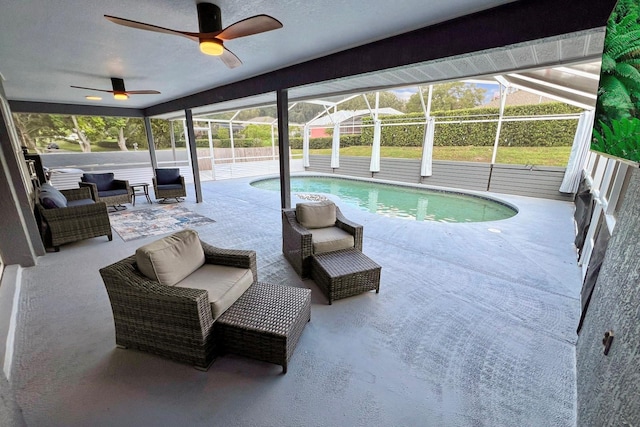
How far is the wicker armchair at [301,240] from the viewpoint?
2755 millimetres

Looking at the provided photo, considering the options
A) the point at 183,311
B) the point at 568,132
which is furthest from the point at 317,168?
the point at 183,311

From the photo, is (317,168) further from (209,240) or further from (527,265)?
(527,265)

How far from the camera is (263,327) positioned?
5.65ft

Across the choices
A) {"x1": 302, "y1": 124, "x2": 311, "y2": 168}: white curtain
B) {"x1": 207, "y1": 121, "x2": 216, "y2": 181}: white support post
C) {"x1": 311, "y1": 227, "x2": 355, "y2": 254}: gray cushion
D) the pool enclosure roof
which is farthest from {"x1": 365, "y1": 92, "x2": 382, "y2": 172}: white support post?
{"x1": 311, "y1": 227, "x2": 355, "y2": 254}: gray cushion

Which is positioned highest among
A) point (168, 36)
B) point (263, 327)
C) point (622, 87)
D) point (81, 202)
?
point (168, 36)

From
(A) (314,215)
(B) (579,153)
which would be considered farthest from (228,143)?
(B) (579,153)

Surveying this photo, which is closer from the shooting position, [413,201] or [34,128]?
[413,201]

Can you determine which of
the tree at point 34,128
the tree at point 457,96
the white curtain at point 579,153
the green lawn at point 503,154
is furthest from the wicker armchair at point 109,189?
the tree at point 457,96

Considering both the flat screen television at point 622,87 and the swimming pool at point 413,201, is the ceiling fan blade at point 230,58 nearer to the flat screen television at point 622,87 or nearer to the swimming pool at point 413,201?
the flat screen television at point 622,87

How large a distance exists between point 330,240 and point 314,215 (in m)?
0.43

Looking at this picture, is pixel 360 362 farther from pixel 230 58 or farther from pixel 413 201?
pixel 413 201

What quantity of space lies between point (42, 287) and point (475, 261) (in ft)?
16.3

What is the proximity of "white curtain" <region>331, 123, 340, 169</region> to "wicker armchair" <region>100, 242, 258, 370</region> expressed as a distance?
434 inches

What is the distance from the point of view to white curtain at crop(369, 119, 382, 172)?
10.4m
